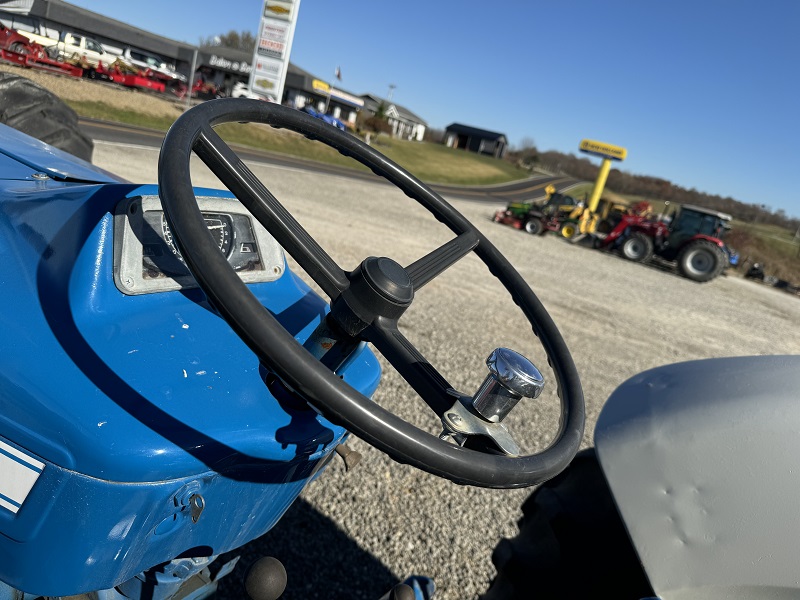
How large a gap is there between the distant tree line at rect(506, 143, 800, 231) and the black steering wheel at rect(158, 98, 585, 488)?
53622 millimetres

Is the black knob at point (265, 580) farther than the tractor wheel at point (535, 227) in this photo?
No

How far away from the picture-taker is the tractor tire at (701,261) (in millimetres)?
13102

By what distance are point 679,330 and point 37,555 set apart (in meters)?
8.24

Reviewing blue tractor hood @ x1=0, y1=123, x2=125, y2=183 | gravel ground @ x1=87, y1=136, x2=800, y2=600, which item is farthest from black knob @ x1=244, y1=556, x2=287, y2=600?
blue tractor hood @ x1=0, y1=123, x2=125, y2=183

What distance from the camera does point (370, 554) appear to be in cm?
232

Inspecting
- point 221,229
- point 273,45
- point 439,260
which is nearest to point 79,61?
point 273,45

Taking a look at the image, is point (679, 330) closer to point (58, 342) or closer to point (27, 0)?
point (58, 342)

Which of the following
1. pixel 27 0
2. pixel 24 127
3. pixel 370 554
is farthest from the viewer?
pixel 27 0

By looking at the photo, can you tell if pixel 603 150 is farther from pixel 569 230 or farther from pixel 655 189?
pixel 655 189

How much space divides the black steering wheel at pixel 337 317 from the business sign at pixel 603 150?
25068mm

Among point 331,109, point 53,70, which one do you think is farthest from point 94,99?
point 331,109

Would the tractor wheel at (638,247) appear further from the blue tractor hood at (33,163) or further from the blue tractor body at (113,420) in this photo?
the blue tractor body at (113,420)

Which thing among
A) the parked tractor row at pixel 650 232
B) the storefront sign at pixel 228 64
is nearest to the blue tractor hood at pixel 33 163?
the parked tractor row at pixel 650 232

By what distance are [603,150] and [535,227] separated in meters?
11.8
